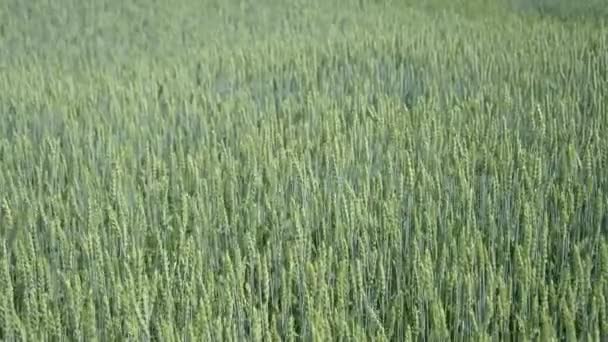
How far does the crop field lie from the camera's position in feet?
6.27

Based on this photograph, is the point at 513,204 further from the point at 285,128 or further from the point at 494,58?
the point at 494,58

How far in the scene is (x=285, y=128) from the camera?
379 centimetres

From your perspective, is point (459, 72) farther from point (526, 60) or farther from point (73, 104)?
point (73, 104)

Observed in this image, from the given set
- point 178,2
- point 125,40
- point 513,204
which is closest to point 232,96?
point 513,204

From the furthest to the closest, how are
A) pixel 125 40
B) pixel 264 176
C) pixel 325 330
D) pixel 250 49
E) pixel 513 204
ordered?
1. pixel 125 40
2. pixel 250 49
3. pixel 264 176
4. pixel 513 204
5. pixel 325 330

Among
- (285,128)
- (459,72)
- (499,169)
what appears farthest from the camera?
(459,72)

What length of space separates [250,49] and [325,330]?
4.40 meters

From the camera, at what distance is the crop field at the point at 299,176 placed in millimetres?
1910

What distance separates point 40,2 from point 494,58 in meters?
4.58

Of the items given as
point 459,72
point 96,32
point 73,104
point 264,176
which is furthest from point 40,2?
point 264,176

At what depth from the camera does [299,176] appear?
2.80 m

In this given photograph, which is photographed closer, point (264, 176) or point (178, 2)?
point (264, 176)

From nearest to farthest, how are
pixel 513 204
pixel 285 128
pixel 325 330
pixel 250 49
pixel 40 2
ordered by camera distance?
pixel 325 330 < pixel 513 204 < pixel 285 128 < pixel 250 49 < pixel 40 2

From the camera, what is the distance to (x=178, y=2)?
8203mm
